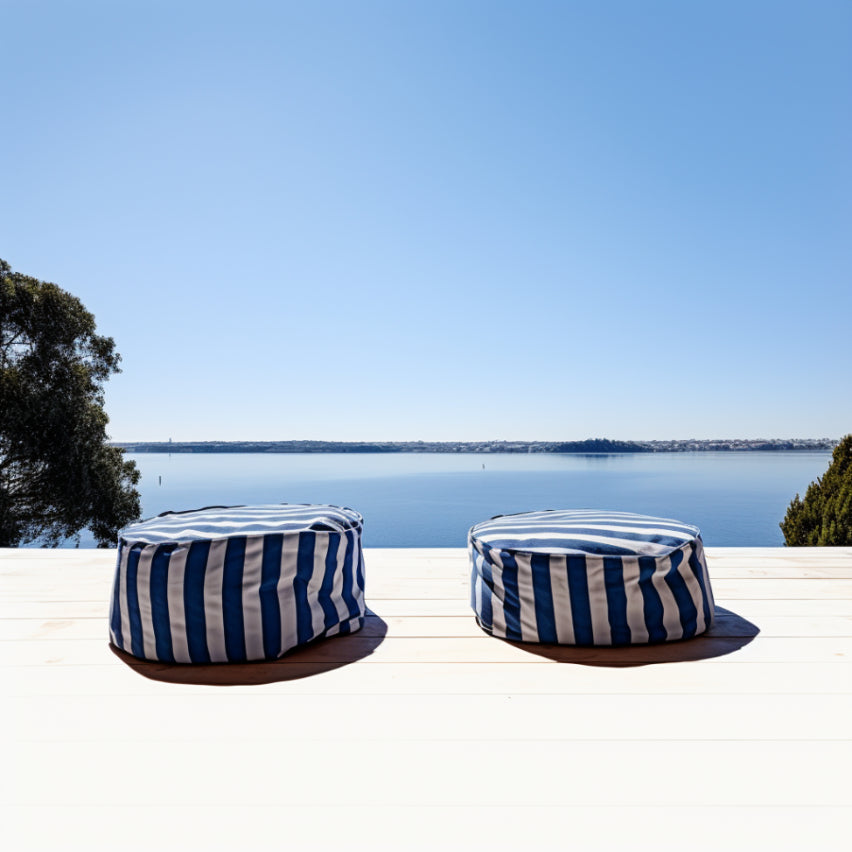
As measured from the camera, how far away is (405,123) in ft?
21.1

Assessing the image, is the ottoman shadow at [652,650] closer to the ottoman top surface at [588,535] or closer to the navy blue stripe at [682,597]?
the navy blue stripe at [682,597]

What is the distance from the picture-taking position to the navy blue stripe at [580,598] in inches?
70.1

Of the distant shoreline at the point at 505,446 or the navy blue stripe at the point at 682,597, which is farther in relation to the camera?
the distant shoreline at the point at 505,446

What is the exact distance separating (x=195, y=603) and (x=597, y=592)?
4.52 feet

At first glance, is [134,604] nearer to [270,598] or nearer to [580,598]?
[270,598]

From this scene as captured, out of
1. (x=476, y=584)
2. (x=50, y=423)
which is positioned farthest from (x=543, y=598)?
(x=50, y=423)

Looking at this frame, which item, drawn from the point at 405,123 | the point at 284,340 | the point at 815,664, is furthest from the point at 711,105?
the point at 284,340

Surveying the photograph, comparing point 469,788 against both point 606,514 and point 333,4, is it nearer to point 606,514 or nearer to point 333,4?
point 606,514

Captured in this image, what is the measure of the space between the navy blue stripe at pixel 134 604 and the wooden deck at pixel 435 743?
5 centimetres

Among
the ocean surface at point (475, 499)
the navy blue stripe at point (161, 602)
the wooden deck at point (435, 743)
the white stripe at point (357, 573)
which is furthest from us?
the ocean surface at point (475, 499)

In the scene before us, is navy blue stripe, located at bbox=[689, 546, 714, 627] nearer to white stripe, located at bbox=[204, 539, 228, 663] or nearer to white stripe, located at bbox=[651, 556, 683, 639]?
white stripe, located at bbox=[651, 556, 683, 639]

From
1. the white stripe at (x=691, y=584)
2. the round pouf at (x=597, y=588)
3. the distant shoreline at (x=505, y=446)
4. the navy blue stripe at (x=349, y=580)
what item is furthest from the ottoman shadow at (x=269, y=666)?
the distant shoreline at (x=505, y=446)

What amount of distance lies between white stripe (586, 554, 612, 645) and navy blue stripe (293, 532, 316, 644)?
987 millimetres

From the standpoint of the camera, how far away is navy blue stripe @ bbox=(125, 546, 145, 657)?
5.64 ft
